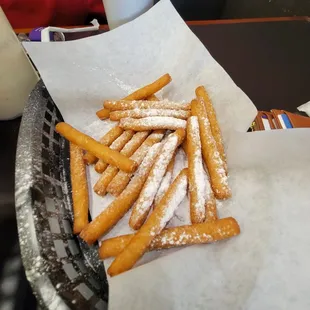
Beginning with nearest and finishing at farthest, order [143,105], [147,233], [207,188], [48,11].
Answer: [147,233]
[207,188]
[143,105]
[48,11]

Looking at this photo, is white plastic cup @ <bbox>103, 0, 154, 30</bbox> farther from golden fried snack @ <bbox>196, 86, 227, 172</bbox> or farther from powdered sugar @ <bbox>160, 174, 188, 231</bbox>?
powdered sugar @ <bbox>160, 174, 188, 231</bbox>

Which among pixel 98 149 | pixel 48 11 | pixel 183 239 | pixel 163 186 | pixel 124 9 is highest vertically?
pixel 48 11

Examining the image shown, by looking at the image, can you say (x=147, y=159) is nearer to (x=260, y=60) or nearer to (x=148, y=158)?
(x=148, y=158)

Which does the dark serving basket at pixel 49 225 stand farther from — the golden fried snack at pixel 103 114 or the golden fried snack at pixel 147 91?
the golden fried snack at pixel 147 91

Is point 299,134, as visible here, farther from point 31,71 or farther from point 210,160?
point 31,71

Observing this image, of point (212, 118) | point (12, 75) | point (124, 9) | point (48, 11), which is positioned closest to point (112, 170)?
point (212, 118)

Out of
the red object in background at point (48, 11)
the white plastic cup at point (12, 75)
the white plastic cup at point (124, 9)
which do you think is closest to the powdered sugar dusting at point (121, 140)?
the white plastic cup at point (12, 75)

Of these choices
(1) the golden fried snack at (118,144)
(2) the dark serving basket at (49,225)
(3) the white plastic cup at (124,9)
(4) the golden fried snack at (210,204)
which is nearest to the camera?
(2) the dark serving basket at (49,225)

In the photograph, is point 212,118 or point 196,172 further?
point 212,118

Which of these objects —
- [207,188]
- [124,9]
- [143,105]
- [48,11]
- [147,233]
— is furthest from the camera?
[48,11]
